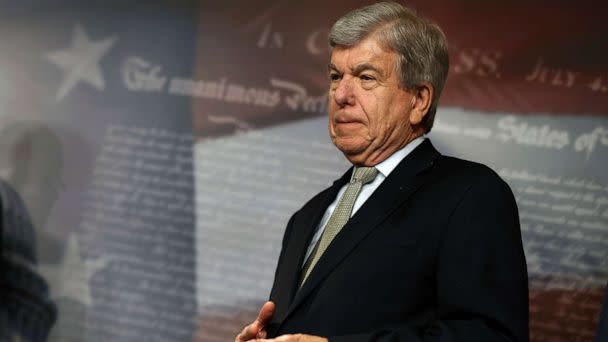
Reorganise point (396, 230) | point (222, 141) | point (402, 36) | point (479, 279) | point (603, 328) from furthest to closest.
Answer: point (222, 141)
point (603, 328)
point (402, 36)
point (396, 230)
point (479, 279)

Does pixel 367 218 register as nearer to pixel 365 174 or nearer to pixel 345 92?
pixel 365 174

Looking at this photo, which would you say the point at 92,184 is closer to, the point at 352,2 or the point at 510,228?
the point at 352,2

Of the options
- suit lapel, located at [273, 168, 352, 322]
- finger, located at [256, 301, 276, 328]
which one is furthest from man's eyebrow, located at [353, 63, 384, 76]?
finger, located at [256, 301, 276, 328]

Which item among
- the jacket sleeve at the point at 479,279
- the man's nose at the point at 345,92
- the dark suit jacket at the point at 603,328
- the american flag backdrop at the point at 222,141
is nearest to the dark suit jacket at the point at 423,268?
the jacket sleeve at the point at 479,279

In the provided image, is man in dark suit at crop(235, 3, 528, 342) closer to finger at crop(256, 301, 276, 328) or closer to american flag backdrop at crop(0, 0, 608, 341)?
finger at crop(256, 301, 276, 328)

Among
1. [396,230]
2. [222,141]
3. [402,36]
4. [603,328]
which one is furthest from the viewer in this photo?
[222,141]

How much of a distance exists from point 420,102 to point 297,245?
1.28ft

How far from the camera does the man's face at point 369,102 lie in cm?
162

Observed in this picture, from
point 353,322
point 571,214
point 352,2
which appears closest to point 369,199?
point 353,322

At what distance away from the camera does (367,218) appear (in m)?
1.53

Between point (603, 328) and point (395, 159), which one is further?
point (603, 328)

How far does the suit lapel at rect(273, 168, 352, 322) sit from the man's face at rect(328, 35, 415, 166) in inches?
5.5

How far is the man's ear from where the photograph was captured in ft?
5.44

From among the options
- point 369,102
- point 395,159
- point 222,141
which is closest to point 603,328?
point 395,159
